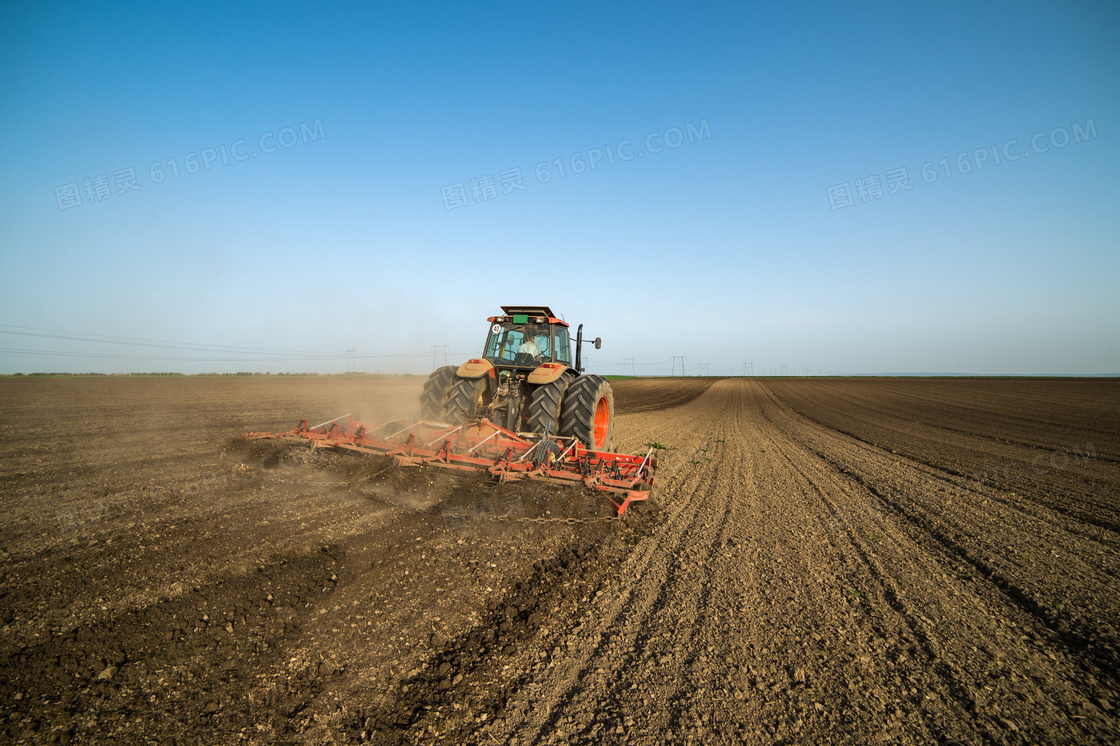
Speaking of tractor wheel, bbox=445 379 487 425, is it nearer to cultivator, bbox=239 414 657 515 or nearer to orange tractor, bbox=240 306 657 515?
orange tractor, bbox=240 306 657 515

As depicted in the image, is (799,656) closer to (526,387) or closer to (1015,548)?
(1015,548)

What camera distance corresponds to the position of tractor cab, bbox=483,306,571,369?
7918mm

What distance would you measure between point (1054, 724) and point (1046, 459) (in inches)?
405

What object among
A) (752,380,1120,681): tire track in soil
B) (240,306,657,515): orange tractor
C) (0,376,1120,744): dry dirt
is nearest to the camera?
(0,376,1120,744): dry dirt

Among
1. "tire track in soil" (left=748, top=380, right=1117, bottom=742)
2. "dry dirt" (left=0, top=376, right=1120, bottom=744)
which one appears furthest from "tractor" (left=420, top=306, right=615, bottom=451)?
"tire track in soil" (left=748, top=380, right=1117, bottom=742)

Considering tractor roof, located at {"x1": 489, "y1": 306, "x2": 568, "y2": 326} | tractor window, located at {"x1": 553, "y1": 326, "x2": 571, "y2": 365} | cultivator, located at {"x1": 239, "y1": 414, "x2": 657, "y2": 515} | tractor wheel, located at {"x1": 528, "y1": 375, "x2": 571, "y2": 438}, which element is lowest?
cultivator, located at {"x1": 239, "y1": 414, "x2": 657, "y2": 515}

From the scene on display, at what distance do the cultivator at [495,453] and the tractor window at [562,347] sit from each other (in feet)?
6.30

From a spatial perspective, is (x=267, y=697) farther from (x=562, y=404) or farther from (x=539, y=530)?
(x=562, y=404)

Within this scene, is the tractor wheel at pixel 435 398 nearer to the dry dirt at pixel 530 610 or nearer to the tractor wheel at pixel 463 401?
the tractor wheel at pixel 463 401

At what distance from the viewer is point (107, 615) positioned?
290 centimetres

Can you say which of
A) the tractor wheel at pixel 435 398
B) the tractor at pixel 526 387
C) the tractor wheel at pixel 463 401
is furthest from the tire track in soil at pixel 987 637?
the tractor wheel at pixel 435 398

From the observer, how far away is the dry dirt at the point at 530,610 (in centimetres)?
228

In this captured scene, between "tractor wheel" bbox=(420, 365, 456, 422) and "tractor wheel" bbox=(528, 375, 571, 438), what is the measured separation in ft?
4.35

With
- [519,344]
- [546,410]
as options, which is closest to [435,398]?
[546,410]
